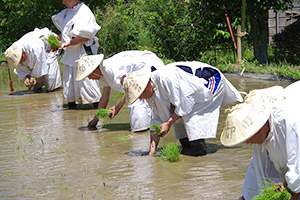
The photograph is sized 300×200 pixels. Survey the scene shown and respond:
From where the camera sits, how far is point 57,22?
26.5ft

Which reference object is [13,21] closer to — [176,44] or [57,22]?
[176,44]

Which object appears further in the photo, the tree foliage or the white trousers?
the tree foliage

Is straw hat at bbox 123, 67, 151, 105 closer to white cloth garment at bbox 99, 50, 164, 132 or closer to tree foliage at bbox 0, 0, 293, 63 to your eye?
white cloth garment at bbox 99, 50, 164, 132

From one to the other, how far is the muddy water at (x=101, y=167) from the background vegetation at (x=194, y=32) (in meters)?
5.10

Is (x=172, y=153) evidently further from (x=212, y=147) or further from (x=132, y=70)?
(x=132, y=70)

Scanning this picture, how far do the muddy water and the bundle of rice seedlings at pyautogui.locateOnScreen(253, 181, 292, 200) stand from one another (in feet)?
2.58

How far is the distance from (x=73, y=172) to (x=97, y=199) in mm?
858

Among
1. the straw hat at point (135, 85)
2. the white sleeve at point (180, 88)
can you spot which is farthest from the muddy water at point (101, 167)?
the straw hat at point (135, 85)

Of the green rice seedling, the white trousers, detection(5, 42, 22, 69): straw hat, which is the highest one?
detection(5, 42, 22, 69): straw hat

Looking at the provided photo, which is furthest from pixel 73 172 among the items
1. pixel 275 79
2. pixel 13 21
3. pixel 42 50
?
pixel 13 21

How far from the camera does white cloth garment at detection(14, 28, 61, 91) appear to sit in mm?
9750

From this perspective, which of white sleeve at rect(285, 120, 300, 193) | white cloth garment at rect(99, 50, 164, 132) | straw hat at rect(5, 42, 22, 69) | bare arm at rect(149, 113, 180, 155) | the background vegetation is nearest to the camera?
white sleeve at rect(285, 120, 300, 193)

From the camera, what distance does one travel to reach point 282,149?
3131 mm

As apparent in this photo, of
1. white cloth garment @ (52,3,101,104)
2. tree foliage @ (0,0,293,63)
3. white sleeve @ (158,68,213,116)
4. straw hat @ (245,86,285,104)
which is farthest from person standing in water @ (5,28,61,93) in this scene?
straw hat @ (245,86,285,104)
